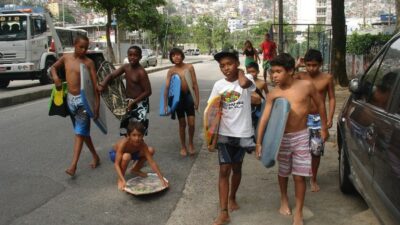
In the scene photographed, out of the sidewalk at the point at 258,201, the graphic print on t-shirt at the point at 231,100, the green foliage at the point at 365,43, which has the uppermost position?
the green foliage at the point at 365,43

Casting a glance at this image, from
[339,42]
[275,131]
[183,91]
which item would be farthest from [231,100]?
[339,42]

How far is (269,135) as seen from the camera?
12.8ft

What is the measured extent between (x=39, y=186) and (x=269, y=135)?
9.24ft

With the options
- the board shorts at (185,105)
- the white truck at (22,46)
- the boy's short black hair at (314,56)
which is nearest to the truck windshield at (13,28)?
the white truck at (22,46)

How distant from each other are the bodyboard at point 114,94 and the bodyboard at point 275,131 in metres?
2.48

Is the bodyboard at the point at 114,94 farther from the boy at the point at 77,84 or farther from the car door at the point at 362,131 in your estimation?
the car door at the point at 362,131

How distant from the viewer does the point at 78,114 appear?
5.78 metres

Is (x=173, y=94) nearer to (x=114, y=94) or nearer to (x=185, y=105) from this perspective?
(x=185, y=105)

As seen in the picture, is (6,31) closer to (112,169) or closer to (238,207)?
(112,169)

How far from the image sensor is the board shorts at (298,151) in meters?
4.00

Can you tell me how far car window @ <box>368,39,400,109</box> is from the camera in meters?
3.49

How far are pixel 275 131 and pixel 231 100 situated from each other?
19.9 inches

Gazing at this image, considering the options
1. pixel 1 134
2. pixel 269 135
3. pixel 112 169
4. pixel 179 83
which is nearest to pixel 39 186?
pixel 112 169

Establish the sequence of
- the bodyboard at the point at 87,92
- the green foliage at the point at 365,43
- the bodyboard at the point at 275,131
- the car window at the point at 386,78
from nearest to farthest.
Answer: the car window at the point at 386,78 < the bodyboard at the point at 275,131 < the bodyboard at the point at 87,92 < the green foliage at the point at 365,43
